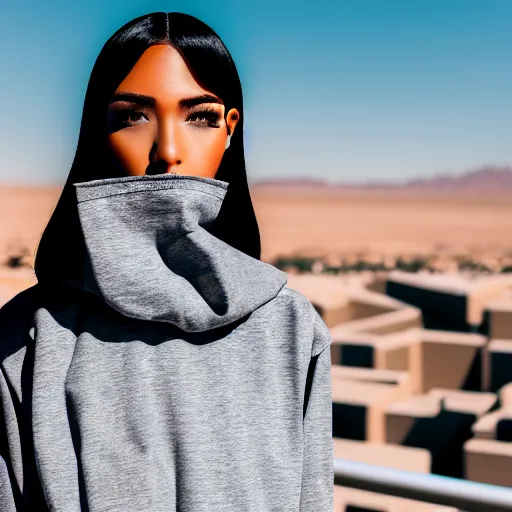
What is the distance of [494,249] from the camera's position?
43969 millimetres

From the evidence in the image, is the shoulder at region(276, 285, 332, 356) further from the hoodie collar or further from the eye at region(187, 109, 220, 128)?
the eye at region(187, 109, 220, 128)

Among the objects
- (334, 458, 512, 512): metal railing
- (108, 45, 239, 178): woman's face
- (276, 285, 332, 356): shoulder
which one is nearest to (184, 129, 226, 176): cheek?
(108, 45, 239, 178): woman's face

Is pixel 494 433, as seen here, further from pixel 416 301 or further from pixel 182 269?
pixel 416 301

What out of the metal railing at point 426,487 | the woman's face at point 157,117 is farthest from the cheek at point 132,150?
the metal railing at point 426,487

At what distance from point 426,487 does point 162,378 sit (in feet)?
1.24

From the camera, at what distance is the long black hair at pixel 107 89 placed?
927 millimetres

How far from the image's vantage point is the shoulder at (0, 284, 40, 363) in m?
0.86

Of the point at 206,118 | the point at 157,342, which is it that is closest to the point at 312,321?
the point at 157,342

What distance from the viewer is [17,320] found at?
0.89 metres

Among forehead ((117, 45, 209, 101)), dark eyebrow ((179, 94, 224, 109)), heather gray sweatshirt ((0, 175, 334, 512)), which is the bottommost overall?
heather gray sweatshirt ((0, 175, 334, 512))

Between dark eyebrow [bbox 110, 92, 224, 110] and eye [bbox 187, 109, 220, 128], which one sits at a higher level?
dark eyebrow [bbox 110, 92, 224, 110]

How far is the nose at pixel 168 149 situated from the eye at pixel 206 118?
0.12 ft

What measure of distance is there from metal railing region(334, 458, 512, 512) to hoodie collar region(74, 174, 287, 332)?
0.30 meters

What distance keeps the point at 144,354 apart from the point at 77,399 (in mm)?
88
